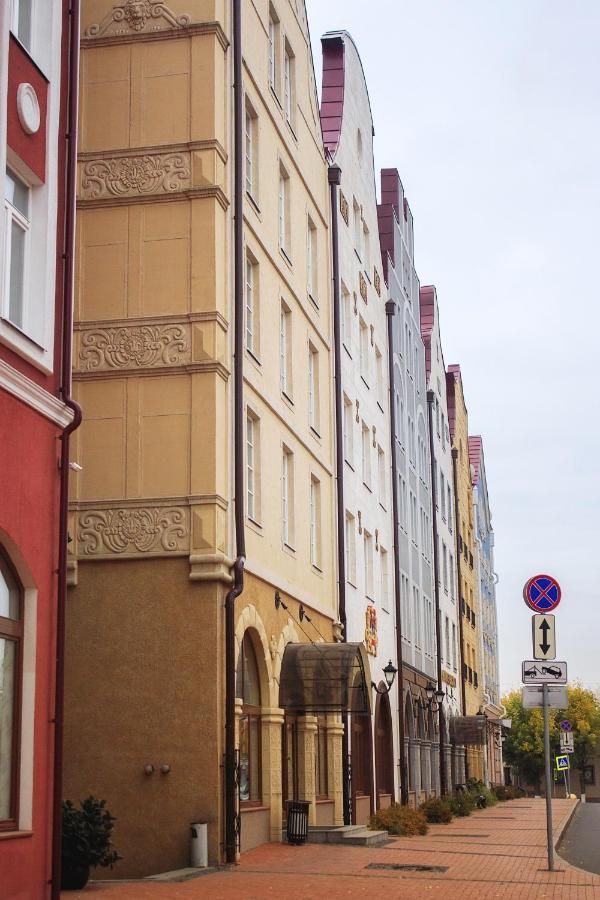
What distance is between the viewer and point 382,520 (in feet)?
122

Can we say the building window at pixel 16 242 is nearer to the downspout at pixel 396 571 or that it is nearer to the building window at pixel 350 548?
the building window at pixel 350 548

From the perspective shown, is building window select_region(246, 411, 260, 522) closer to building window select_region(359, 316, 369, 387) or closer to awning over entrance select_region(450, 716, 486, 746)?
building window select_region(359, 316, 369, 387)

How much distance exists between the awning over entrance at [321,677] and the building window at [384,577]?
1327 centimetres

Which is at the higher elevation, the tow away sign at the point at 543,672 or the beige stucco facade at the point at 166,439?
the beige stucco facade at the point at 166,439

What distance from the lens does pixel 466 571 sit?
65.5 meters

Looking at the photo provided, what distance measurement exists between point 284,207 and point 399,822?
12.8 m

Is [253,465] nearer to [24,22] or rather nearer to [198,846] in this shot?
[198,846]

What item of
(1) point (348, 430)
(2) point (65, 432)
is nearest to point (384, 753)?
(1) point (348, 430)

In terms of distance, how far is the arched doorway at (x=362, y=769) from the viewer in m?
29.9

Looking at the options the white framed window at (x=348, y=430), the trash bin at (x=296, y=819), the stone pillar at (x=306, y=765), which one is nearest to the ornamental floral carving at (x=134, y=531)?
the trash bin at (x=296, y=819)

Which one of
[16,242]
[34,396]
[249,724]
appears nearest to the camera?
[34,396]

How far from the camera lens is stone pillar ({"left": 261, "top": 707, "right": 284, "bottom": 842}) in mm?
21719

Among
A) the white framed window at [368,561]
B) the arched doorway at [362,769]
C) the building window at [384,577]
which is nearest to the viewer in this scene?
the arched doorway at [362,769]

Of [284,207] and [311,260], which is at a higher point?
[284,207]
